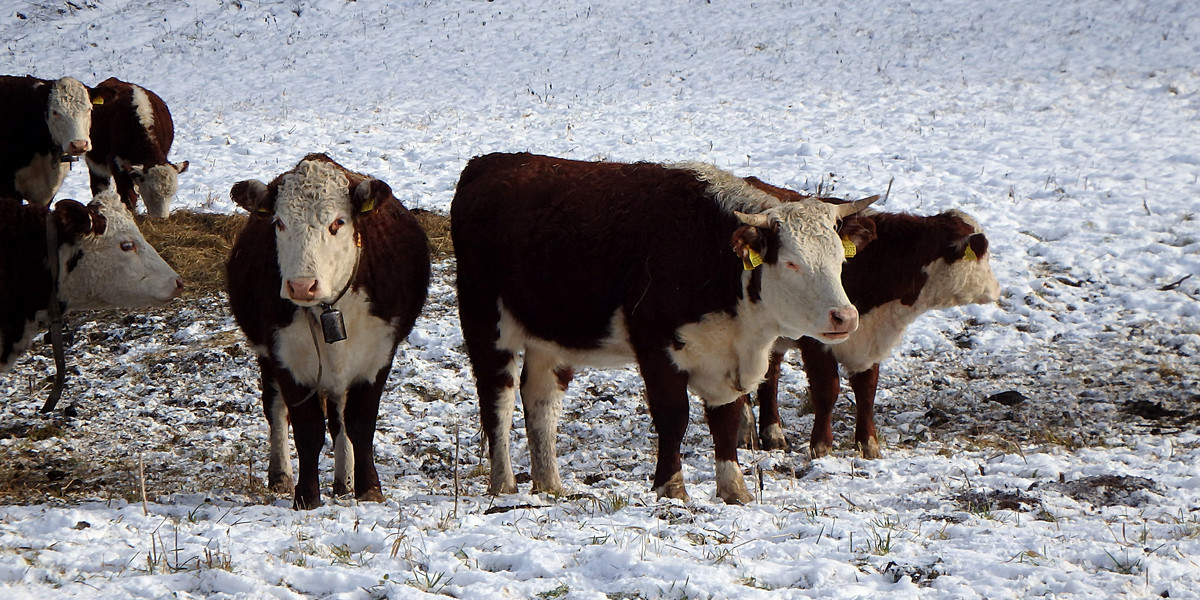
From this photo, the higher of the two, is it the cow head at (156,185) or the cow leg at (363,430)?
the cow head at (156,185)

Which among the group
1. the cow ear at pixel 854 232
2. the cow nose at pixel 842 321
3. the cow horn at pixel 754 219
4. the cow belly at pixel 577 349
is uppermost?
the cow horn at pixel 754 219

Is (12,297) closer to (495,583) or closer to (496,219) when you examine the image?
(496,219)

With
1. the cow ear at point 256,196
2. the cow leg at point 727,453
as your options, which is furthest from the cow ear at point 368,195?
the cow leg at point 727,453

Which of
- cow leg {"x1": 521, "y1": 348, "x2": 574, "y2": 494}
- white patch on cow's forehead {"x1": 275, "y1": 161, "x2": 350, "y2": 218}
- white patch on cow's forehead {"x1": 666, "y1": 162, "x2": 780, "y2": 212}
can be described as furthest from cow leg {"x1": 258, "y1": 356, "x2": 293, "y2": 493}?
white patch on cow's forehead {"x1": 666, "y1": 162, "x2": 780, "y2": 212}

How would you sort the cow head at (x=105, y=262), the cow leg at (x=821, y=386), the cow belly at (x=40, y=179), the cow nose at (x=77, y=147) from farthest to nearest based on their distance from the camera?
the cow belly at (x=40, y=179) < the cow nose at (x=77, y=147) < the cow leg at (x=821, y=386) < the cow head at (x=105, y=262)

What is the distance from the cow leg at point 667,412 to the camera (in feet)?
22.0

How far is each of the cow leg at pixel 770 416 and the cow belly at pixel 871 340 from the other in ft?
1.73

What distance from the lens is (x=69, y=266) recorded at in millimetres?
7027

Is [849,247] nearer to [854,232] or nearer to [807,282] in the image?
[854,232]

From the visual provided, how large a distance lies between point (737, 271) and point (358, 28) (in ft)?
75.8

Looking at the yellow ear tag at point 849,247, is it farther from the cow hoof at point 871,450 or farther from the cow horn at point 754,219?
the cow hoof at point 871,450

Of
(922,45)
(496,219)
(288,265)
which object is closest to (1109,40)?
(922,45)

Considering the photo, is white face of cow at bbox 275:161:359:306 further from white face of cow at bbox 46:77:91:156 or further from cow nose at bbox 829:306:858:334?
white face of cow at bbox 46:77:91:156

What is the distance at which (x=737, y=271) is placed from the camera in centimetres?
654
